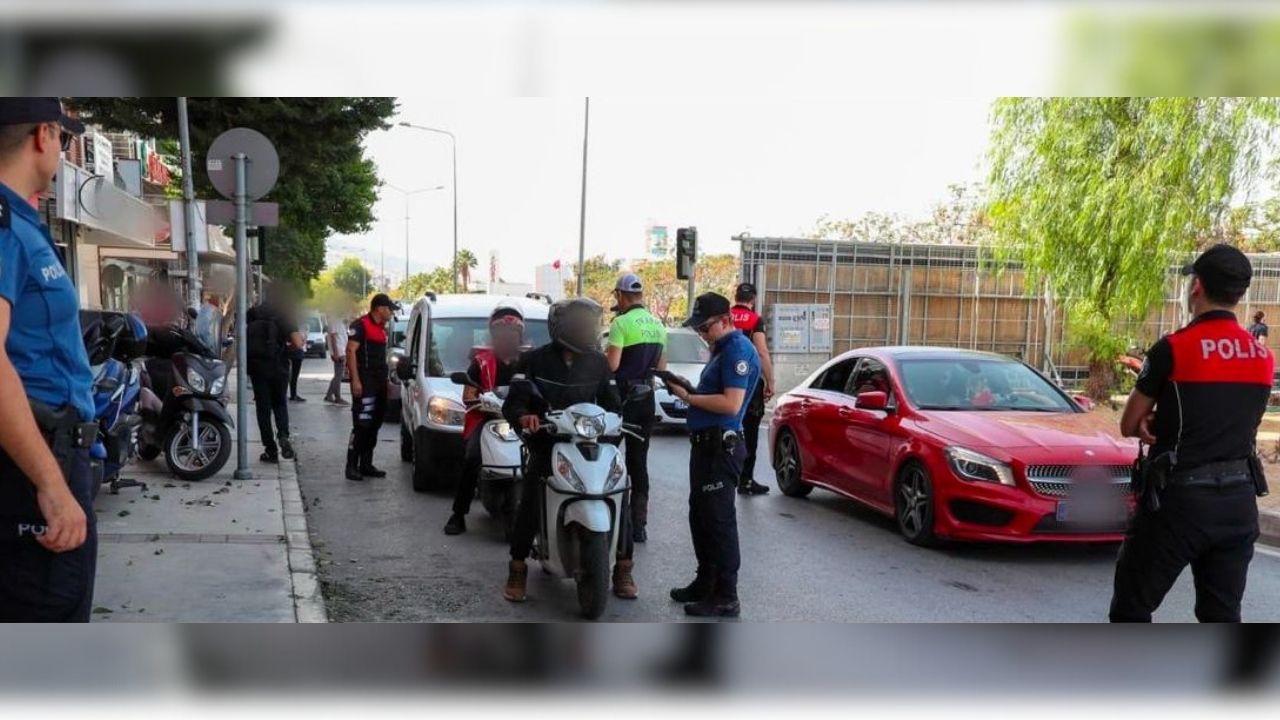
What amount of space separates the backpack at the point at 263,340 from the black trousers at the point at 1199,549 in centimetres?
793

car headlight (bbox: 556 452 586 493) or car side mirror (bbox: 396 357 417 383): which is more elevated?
car side mirror (bbox: 396 357 417 383)

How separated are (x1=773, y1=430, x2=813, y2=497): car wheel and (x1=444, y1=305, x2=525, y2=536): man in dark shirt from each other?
2897 millimetres

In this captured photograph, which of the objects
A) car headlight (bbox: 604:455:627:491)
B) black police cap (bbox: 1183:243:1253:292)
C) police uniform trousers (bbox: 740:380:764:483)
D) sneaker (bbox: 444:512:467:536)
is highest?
black police cap (bbox: 1183:243:1253:292)

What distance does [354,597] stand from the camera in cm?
566

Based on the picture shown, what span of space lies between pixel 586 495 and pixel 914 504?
296 cm

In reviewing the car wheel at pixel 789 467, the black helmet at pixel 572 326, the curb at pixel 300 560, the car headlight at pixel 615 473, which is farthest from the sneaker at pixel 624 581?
the car wheel at pixel 789 467

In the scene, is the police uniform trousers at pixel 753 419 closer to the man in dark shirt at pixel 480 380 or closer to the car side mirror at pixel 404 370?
the man in dark shirt at pixel 480 380

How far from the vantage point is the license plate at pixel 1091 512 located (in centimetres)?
636

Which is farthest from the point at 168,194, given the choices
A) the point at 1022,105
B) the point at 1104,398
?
the point at 1104,398

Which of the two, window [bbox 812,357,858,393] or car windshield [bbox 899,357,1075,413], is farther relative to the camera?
window [bbox 812,357,858,393]

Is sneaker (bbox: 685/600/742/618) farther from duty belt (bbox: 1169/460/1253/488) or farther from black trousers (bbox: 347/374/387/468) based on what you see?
black trousers (bbox: 347/374/387/468)

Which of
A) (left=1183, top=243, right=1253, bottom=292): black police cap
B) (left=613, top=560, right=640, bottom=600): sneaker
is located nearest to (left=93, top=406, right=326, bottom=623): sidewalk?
(left=613, top=560, right=640, bottom=600): sneaker

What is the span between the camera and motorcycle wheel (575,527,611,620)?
513 cm
